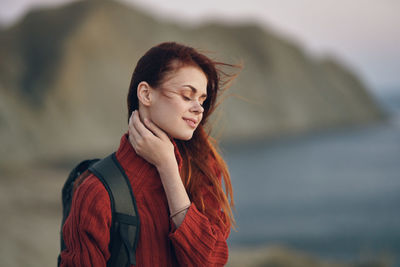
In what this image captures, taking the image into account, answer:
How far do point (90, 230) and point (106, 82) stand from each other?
2259 centimetres

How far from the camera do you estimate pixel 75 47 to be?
2319 cm

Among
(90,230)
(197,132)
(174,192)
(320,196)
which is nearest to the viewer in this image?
(90,230)

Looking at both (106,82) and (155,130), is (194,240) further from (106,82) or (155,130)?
(106,82)

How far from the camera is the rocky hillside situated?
19584mm

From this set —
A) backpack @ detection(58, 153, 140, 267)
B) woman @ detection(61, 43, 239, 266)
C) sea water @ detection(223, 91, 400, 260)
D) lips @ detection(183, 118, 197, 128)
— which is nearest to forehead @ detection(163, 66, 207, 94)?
woman @ detection(61, 43, 239, 266)

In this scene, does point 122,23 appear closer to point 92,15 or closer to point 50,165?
point 92,15

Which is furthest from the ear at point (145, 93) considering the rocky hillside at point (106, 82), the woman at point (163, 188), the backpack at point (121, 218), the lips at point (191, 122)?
the rocky hillside at point (106, 82)

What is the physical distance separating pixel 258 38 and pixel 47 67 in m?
18.5

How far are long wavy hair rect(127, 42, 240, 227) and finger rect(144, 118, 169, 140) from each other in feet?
0.44

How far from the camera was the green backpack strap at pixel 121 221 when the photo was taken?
136 centimetres

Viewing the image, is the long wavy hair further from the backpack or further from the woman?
the backpack

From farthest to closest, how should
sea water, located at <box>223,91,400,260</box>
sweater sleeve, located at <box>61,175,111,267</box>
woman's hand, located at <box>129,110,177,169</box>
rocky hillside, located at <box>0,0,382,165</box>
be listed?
rocky hillside, located at <box>0,0,382,165</box> → sea water, located at <box>223,91,400,260</box> → woman's hand, located at <box>129,110,177,169</box> → sweater sleeve, located at <box>61,175,111,267</box>

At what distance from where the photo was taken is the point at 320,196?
14539 millimetres

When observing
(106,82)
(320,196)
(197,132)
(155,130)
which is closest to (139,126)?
(155,130)
